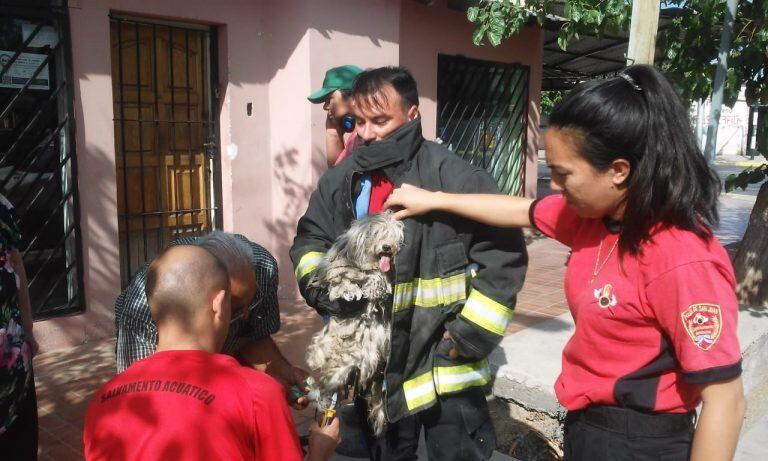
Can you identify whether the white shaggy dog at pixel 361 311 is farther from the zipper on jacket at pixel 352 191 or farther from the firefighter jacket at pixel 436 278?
the zipper on jacket at pixel 352 191

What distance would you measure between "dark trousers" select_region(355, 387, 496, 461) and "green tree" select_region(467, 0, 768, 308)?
299 centimetres

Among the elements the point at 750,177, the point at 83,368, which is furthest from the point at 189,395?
the point at 750,177

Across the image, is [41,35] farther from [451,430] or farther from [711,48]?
[711,48]

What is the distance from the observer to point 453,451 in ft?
7.39

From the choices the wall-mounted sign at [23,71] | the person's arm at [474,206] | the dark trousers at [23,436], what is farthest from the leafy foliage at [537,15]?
the dark trousers at [23,436]

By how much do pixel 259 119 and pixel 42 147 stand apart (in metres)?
1.94

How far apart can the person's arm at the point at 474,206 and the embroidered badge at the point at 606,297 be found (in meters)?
0.46

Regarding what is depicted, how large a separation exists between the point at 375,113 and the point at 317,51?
12.6ft

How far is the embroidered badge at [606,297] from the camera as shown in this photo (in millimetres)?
1580

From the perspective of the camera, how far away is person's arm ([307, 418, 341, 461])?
78.7 inches

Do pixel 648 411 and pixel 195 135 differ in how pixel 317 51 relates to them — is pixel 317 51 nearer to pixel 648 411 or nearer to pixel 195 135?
pixel 195 135

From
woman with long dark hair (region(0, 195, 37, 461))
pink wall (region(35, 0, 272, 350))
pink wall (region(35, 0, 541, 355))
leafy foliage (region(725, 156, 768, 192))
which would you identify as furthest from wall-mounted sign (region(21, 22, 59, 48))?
leafy foliage (region(725, 156, 768, 192))

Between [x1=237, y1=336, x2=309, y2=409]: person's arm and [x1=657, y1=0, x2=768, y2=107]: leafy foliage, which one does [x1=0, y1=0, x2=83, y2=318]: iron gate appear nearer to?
[x1=237, y1=336, x2=309, y2=409]: person's arm

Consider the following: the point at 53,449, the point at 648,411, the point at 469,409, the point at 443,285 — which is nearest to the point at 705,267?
the point at 648,411
